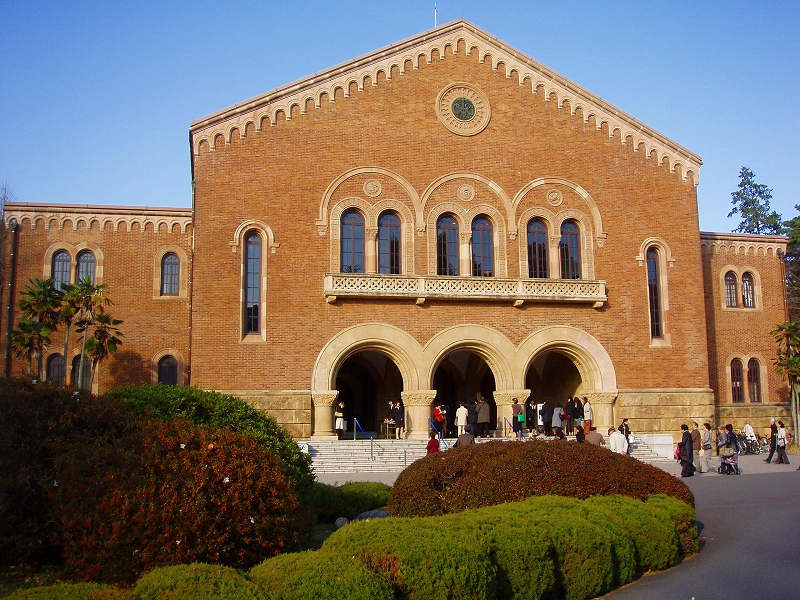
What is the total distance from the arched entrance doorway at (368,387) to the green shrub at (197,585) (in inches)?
930

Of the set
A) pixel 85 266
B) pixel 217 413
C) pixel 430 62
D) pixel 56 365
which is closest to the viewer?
pixel 217 413

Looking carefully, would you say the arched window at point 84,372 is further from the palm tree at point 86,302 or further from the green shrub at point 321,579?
the green shrub at point 321,579

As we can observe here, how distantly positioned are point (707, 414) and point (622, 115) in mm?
11543

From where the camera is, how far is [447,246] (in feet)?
94.8

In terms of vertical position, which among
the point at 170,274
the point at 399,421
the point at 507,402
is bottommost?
the point at 399,421

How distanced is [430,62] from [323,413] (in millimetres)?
13169

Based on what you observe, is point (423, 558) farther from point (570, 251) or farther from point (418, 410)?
point (570, 251)

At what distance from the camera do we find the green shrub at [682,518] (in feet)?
39.7

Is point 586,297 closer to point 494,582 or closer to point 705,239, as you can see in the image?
point 705,239

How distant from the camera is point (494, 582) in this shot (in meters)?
8.76

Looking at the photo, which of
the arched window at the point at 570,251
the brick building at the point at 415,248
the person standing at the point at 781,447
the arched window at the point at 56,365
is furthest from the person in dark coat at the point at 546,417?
the arched window at the point at 56,365

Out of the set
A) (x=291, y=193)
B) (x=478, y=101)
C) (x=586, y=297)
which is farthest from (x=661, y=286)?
(x=291, y=193)

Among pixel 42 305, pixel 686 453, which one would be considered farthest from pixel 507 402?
pixel 42 305

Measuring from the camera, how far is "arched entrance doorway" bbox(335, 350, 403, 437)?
32.1 m
